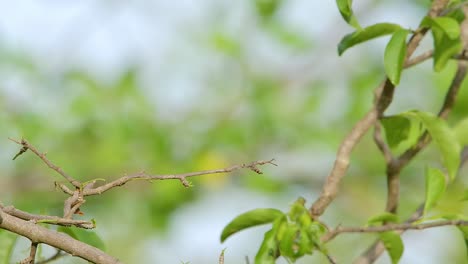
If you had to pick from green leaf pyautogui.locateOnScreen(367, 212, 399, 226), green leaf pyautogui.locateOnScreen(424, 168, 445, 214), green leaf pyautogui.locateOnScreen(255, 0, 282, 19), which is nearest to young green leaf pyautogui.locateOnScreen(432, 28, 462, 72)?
green leaf pyautogui.locateOnScreen(424, 168, 445, 214)

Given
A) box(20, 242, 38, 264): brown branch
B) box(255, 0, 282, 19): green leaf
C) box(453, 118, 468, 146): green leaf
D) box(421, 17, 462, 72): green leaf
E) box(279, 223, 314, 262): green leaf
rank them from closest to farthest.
→ box(20, 242, 38, 264): brown branch → box(279, 223, 314, 262): green leaf → box(421, 17, 462, 72): green leaf → box(453, 118, 468, 146): green leaf → box(255, 0, 282, 19): green leaf

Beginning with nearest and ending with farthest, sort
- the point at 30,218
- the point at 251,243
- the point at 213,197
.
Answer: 1. the point at 30,218
2. the point at 251,243
3. the point at 213,197

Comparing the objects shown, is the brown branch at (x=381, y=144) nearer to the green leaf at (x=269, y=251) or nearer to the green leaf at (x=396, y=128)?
the green leaf at (x=396, y=128)

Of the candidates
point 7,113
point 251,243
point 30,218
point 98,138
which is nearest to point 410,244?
point 251,243

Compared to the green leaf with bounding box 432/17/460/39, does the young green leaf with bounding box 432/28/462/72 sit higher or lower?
higher

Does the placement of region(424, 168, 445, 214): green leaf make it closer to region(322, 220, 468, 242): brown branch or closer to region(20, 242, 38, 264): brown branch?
region(322, 220, 468, 242): brown branch

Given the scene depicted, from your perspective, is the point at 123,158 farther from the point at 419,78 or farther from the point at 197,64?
the point at 419,78

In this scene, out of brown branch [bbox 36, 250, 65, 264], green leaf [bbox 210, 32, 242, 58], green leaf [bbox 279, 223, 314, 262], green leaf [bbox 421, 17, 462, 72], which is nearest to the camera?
green leaf [bbox 279, 223, 314, 262]

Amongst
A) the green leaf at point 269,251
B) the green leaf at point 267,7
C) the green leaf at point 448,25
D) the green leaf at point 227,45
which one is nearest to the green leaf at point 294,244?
the green leaf at point 269,251
